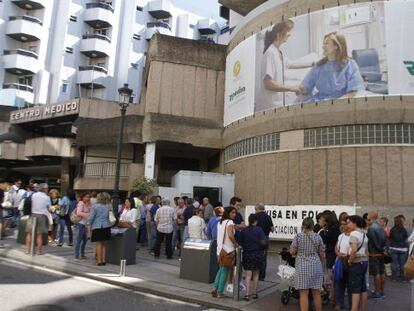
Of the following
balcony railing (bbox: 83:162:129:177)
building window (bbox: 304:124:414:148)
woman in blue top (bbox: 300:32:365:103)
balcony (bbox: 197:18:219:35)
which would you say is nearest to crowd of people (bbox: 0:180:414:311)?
building window (bbox: 304:124:414:148)

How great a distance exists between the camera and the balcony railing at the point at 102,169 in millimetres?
29172

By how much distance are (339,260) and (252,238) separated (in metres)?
1.60

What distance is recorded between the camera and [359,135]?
17.5 metres

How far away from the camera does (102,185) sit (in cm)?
2848

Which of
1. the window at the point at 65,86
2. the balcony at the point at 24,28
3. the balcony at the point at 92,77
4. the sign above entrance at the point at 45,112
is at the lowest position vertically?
the sign above entrance at the point at 45,112

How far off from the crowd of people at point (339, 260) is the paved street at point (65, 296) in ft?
7.08

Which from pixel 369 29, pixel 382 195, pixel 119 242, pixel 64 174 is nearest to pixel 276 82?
pixel 369 29

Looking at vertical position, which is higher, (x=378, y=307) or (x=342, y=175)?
(x=342, y=175)

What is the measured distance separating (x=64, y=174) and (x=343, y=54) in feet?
75.5

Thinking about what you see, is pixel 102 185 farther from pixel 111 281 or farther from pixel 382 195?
pixel 111 281

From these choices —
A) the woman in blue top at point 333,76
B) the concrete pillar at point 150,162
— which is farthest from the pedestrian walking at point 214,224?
the concrete pillar at point 150,162

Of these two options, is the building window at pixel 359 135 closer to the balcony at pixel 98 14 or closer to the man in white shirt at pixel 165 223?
the man in white shirt at pixel 165 223

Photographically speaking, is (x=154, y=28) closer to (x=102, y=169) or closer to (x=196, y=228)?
(x=102, y=169)

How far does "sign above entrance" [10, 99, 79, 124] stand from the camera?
107 ft
